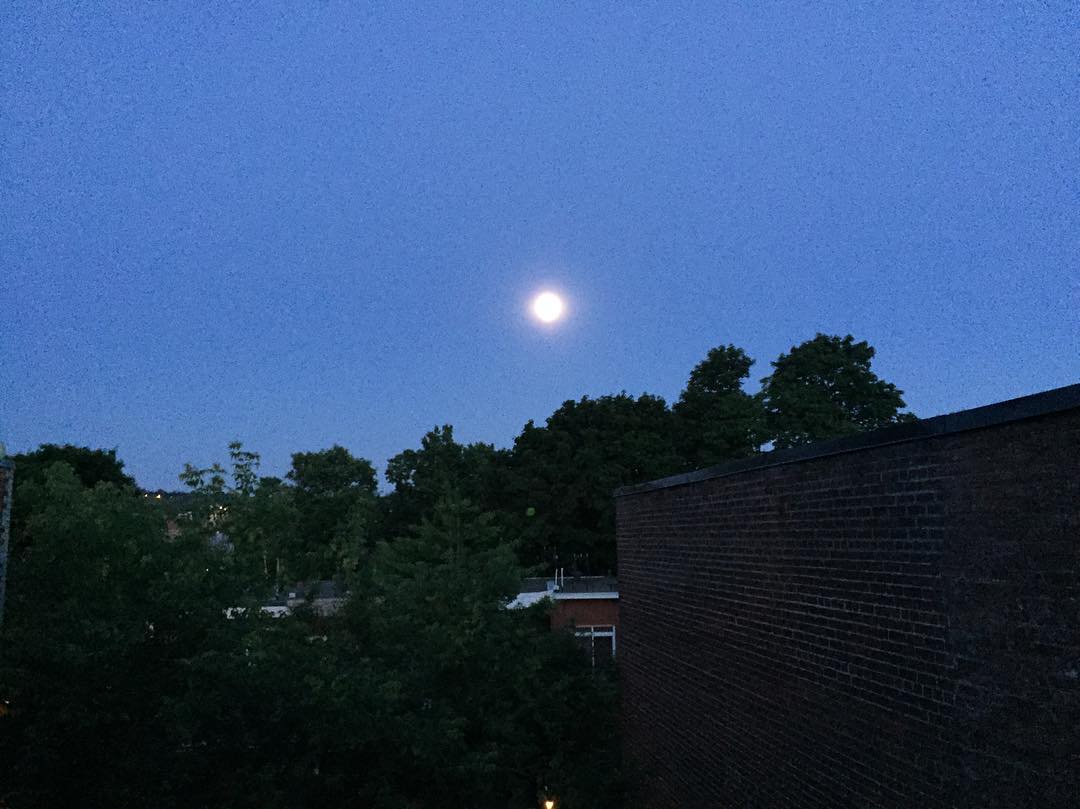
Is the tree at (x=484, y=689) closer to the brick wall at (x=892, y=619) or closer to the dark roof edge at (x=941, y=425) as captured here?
the brick wall at (x=892, y=619)

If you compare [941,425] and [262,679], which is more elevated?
[941,425]

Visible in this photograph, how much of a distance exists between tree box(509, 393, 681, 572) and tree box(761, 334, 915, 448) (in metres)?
6.15

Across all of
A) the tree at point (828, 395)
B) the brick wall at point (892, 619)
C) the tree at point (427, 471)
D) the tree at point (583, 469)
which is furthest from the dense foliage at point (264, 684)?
the tree at point (427, 471)

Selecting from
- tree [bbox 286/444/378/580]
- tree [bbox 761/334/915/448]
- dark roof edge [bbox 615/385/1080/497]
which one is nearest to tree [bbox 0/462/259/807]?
dark roof edge [bbox 615/385/1080/497]

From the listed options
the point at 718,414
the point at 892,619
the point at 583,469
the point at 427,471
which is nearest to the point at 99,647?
the point at 892,619

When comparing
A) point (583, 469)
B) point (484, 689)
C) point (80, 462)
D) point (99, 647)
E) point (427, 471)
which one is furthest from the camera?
point (427, 471)

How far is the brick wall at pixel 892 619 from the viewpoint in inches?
205

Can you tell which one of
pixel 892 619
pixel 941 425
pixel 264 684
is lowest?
pixel 264 684

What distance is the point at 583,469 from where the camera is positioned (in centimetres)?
4078

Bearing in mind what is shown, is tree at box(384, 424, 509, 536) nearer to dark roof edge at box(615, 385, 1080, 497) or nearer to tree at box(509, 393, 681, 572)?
tree at box(509, 393, 681, 572)

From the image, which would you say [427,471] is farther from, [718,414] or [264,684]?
[264,684]

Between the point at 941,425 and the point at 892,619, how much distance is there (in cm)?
168

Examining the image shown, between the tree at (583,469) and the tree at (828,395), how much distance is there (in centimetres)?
615

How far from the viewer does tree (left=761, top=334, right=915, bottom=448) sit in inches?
1483
